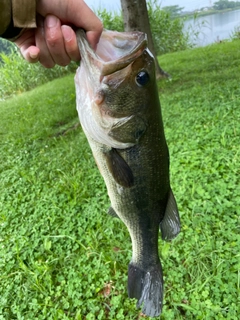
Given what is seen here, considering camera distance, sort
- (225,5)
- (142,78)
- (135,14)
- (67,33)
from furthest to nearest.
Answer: (225,5) < (135,14) < (142,78) < (67,33)

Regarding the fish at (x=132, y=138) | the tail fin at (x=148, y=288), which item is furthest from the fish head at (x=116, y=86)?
the tail fin at (x=148, y=288)

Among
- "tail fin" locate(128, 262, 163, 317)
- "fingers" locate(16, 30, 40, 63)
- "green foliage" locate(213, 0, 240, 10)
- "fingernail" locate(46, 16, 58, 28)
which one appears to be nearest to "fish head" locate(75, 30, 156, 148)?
"fingernail" locate(46, 16, 58, 28)

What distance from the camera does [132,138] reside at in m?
1.51

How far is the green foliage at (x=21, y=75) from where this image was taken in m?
11.3

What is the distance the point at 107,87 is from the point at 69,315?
71.2 inches

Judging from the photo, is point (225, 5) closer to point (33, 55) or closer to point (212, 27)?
point (212, 27)

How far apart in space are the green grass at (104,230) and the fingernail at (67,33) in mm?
1863

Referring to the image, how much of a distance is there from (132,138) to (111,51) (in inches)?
16.1

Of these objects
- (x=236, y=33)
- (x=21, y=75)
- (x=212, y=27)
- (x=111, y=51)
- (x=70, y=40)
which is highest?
(x=70, y=40)

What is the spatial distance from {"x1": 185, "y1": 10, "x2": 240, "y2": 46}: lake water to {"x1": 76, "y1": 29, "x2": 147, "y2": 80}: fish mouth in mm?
10537

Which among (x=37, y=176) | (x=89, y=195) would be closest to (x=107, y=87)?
(x=89, y=195)

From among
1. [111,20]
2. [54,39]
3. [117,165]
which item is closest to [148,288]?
[117,165]

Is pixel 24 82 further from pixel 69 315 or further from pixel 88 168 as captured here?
pixel 69 315

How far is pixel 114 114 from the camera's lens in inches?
57.6
